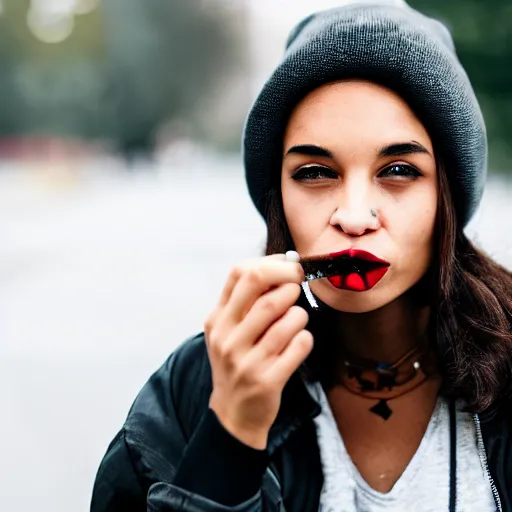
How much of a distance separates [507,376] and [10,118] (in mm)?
17247

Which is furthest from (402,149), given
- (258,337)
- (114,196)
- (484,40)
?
(114,196)

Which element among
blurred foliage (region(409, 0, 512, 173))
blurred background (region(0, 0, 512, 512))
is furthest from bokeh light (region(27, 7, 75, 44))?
blurred foliage (region(409, 0, 512, 173))

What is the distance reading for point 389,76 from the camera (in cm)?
125

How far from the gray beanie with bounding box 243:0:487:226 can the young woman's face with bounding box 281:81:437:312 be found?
3 centimetres

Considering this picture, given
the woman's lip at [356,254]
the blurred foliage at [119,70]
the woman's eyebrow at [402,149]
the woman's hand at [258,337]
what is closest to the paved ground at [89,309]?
the woman's eyebrow at [402,149]

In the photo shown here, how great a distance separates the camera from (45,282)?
18.3ft

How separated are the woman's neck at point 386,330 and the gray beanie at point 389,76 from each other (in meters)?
0.24

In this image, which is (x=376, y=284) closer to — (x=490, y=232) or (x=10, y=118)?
(x=490, y=232)

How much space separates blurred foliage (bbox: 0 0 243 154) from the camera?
51.5ft

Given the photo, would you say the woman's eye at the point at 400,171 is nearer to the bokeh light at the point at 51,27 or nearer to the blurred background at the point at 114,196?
the blurred background at the point at 114,196

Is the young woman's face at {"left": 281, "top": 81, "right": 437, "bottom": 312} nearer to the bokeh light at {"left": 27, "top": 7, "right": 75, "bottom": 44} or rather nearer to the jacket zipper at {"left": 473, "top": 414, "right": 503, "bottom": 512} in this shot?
the jacket zipper at {"left": 473, "top": 414, "right": 503, "bottom": 512}

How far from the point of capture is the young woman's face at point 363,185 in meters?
1.20

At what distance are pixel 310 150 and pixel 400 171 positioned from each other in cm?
17

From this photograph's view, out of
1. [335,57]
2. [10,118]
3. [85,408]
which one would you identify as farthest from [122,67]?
[335,57]
